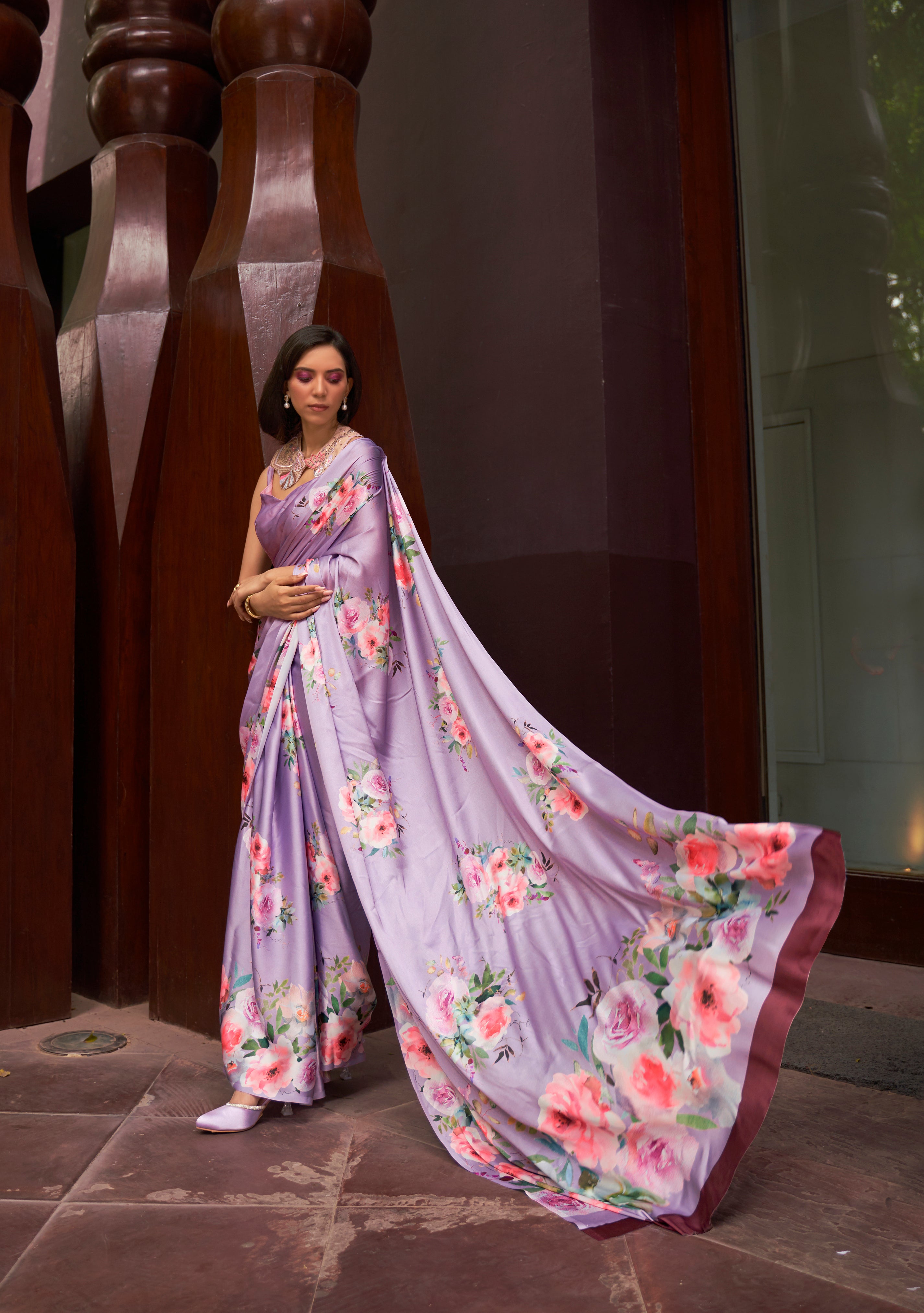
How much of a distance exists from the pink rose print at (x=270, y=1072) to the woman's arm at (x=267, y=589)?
2.79 feet

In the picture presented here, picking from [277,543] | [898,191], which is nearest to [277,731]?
[277,543]

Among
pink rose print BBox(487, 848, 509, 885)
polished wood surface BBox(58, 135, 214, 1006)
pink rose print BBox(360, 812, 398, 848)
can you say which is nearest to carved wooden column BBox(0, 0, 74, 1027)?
polished wood surface BBox(58, 135, 214, 1006)

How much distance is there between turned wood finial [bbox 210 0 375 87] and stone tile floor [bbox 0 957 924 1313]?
2389mm

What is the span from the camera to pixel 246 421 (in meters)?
2.65

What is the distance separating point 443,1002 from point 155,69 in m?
2.69

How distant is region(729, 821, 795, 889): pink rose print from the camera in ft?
5.33

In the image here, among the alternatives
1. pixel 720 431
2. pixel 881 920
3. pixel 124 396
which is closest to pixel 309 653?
pixel 124 396

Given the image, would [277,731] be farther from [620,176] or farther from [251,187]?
[620,176]

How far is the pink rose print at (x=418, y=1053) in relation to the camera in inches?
81.2

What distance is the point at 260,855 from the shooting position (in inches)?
89.0

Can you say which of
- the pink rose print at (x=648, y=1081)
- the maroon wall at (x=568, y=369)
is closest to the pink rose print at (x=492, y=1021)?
the pink rose print at (x=648, y=1081)

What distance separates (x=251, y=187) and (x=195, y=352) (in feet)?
1.36

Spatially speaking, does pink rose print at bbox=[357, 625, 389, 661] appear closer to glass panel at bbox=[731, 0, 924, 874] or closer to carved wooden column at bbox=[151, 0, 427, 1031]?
carved wooden column at bbox=[151, 0, 427, 1031]

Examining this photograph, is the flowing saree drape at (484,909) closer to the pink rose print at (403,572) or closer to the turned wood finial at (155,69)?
the pink rose print at (403,572)
